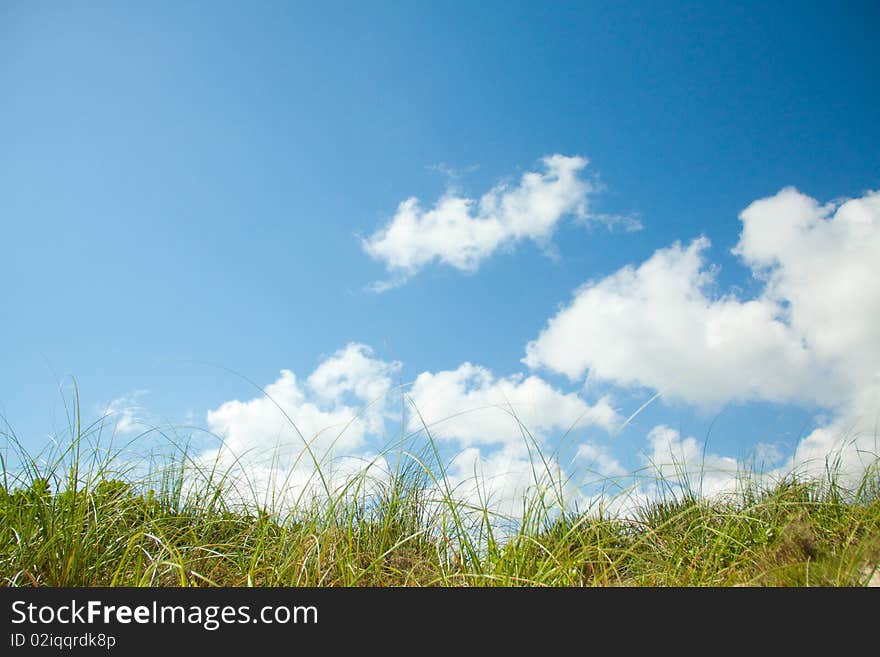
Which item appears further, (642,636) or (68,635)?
(68,635)

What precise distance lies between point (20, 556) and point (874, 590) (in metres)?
4.12

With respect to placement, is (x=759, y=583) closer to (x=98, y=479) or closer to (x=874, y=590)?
(x=874, y=590)

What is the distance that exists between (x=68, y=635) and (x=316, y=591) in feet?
3.16

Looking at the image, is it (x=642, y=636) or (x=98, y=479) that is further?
(x=98, y=479)

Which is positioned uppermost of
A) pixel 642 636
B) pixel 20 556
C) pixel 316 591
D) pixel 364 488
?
pixel 364 488

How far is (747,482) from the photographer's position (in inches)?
199

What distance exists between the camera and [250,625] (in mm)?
2486

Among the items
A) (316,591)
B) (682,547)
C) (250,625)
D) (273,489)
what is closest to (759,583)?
(682,547)

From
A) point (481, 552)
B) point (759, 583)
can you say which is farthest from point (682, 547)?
point (481, 552)

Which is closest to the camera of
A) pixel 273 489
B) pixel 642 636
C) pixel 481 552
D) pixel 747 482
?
pixel 642 636

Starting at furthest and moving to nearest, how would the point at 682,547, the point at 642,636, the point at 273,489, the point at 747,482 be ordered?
the point at 747,482 < the point at 273,489 < the point at 682,547 < the point at 642,636

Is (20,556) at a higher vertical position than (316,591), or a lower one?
higher

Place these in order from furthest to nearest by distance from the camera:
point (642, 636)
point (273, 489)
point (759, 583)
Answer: point (273, 489) < point (759, 583) < point (642, 636)

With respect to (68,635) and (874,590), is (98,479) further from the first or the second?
(874,590)
